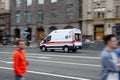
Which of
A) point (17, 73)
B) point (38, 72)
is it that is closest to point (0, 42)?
point (38, 72)

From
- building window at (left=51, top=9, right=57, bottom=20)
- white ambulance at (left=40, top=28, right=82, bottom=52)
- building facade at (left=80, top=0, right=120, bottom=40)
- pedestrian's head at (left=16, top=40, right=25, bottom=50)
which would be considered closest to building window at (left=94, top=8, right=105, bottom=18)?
building facade at (left=80, top=0, right=120, bottom=40)

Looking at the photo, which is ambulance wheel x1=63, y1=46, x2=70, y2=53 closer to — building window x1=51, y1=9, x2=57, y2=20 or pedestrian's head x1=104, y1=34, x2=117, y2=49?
building window x1=51, y1=9, x2=57, y2=20

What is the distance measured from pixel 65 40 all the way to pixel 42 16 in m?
26.5

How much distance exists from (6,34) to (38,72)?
174 ft

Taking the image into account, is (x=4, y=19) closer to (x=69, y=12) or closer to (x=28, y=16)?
(x=28, y=16)

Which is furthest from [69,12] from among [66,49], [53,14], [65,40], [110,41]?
[110,41]

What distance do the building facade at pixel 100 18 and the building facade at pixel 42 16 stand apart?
1685mm

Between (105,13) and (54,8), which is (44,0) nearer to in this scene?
(54,8)

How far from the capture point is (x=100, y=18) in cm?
5531

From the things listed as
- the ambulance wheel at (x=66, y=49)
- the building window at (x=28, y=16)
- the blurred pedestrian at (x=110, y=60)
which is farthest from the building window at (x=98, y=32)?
the blurred pedestrian at (x=110, y=60)

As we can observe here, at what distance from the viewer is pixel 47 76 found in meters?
16.8

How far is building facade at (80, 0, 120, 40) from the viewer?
53.5m

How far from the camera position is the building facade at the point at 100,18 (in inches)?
2106

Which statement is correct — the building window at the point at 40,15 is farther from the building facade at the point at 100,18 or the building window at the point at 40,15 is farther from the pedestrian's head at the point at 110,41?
the pedestrian's head at the point at 110,41
